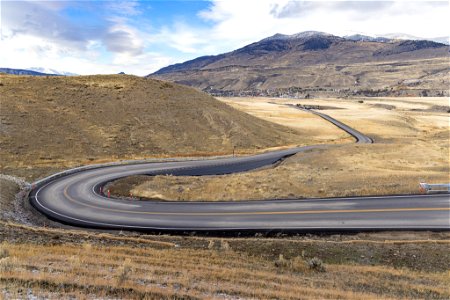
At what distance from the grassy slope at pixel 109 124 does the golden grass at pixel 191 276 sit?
3071cm

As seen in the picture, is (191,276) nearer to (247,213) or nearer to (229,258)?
(229,258)

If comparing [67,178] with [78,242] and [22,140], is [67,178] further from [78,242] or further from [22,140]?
[78,242]

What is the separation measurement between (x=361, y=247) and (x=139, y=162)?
120 ft

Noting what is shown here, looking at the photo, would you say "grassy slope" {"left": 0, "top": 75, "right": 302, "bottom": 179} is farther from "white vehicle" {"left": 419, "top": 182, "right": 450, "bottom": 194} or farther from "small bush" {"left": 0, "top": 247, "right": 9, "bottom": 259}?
"white vehicle" {"left": 419, "top": 182, "right": 450, "bottom": 194}

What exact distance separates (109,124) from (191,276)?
5635 cm

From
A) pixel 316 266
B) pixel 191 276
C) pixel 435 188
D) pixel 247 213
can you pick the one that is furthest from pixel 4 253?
pixel 435 188

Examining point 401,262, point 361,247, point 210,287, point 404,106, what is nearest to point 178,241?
point 210,287

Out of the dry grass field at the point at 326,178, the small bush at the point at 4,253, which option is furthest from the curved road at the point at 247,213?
the small bush at the point at 4,253

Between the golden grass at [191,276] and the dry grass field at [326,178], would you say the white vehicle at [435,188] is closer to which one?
the dry grass field at [326,178]

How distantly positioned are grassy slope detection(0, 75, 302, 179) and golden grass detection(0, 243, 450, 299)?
30708 mm

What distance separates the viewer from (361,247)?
2086 centimetres

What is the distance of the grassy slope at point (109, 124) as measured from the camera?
5309 centimetres

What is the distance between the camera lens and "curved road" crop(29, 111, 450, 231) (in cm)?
2450

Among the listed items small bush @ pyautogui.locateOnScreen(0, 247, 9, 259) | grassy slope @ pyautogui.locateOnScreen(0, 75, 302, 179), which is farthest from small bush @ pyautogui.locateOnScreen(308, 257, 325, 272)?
grassy slope @ pyautogui.locateOnScreen(0, 75, 302, 179)
